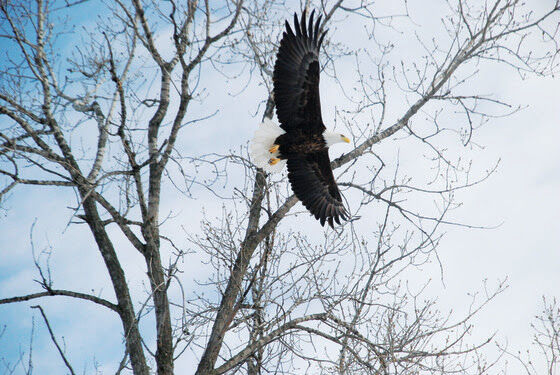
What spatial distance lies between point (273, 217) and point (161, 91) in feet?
5.87

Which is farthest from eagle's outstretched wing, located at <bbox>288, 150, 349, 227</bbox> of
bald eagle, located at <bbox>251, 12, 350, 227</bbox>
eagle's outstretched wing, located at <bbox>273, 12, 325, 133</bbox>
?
eagle's outstretched wing, located at <bbox>273, 12, 325, 133</bbox>

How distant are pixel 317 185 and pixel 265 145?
2.60 ft

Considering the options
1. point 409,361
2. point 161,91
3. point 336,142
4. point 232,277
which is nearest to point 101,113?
point 161,91

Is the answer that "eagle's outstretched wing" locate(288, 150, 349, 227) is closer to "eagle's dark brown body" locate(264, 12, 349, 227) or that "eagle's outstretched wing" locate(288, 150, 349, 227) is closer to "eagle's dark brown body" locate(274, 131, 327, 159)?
"eagle's dark brown body" locate(264, 12, 349, 227)

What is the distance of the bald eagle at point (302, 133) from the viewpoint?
5.47m

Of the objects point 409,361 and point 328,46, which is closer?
point 409,361

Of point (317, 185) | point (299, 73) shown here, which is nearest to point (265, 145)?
point (317, 185)

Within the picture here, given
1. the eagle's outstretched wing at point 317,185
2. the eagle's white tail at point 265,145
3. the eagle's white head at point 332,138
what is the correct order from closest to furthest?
1. the eagle's white head at point 332,138
2. the eagle's white tail at point 265,145
3. the eagle's outstretched wing at point 317,185

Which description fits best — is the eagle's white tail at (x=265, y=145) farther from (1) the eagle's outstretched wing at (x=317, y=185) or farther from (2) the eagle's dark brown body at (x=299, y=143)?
(1) the eagle's outstretched wing at (x=317, y=185)

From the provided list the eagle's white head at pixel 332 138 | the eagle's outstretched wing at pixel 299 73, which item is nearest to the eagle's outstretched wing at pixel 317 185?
the eagle's white head at pixel 332 138

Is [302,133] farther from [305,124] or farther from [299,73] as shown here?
[299,73]

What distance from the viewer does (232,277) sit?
5.24 m

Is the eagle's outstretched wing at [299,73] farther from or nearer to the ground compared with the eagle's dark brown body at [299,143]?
farther from the ground

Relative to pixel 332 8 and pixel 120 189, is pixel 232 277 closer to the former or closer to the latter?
pixel 120 189
